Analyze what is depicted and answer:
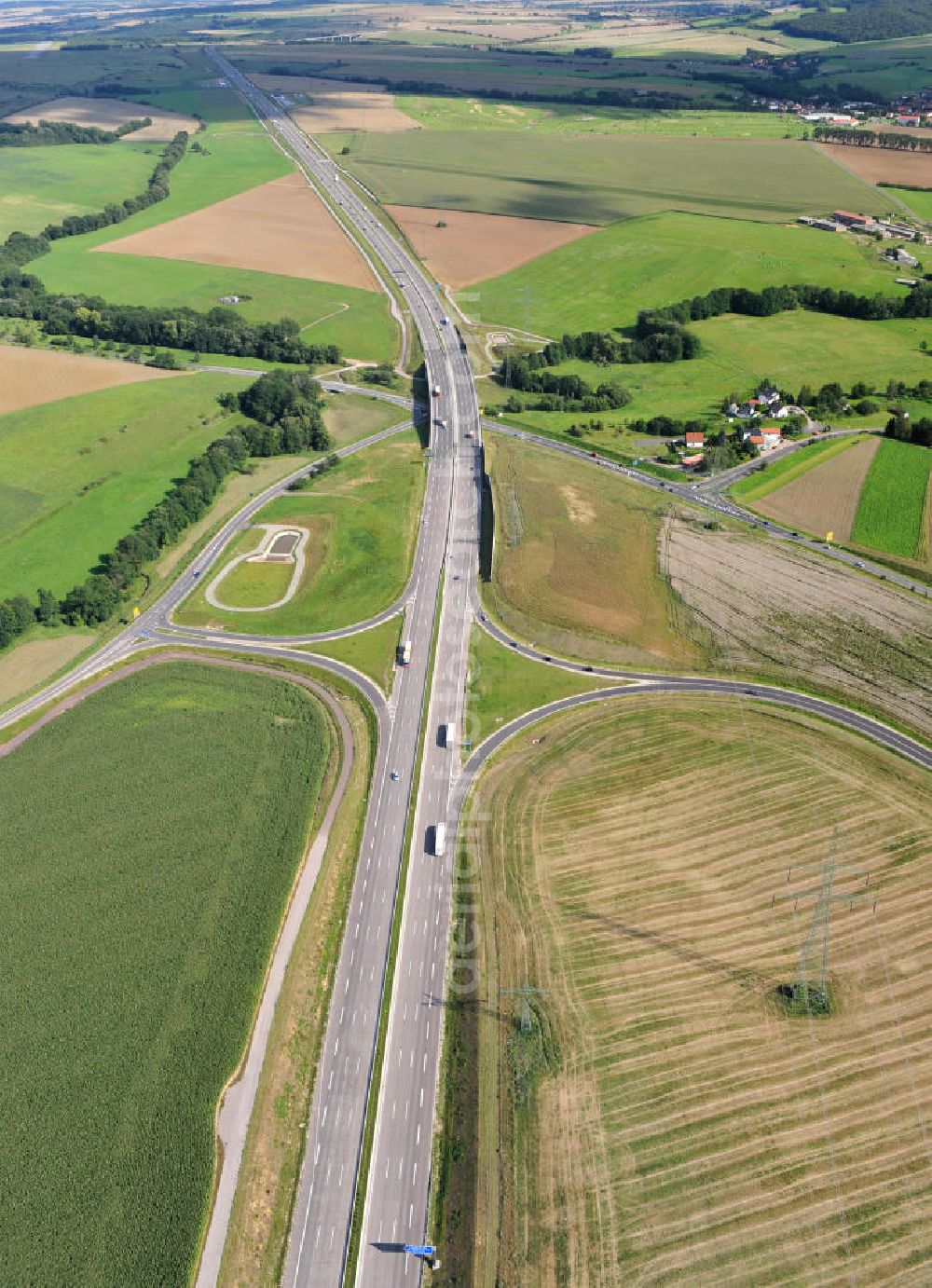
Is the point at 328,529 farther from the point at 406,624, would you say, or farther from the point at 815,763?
the point at 815,763

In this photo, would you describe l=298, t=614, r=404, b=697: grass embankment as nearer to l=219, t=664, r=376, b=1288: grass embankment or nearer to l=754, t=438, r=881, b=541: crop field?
l=219, t=664, r=376, b=1288: grass embankment

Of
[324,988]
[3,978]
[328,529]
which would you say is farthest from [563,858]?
[328,529]

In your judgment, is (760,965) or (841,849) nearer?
(760,965)

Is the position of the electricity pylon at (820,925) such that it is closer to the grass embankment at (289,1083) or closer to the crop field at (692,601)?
the crop field at (692,601)

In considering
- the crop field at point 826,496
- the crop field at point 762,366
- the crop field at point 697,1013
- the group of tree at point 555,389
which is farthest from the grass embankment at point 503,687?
the group of tree at point 555,389

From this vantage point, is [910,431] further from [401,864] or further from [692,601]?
[401,864]

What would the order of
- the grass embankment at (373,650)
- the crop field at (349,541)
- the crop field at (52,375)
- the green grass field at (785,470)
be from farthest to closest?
the crop field at (52,375)
the green grass field at (785,470)
the crop field at (349,541)
the grass embankment at (373,650)
